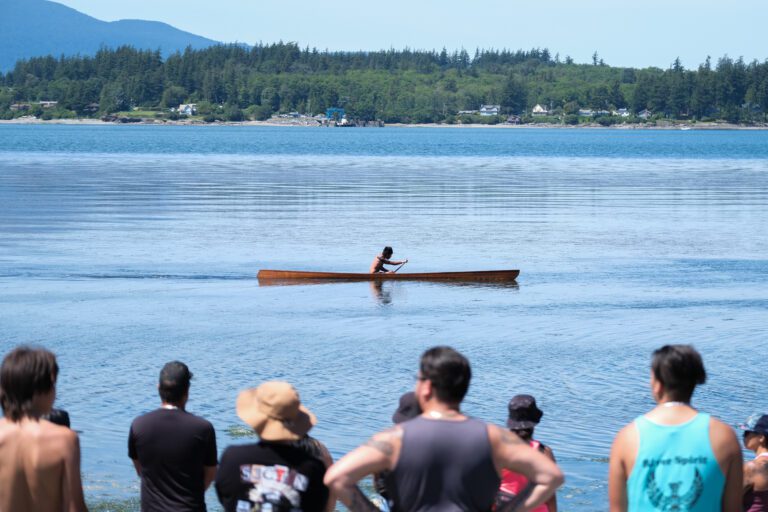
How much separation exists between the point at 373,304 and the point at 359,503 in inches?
983

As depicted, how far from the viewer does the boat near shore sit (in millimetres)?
34625

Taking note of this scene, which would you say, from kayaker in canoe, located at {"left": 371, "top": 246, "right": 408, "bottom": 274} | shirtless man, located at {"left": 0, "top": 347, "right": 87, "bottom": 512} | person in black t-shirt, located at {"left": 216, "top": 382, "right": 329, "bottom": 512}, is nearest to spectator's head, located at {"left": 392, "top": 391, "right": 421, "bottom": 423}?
person in black t-shirt, located at {"left": 216, "top": 382, "right": 329, "bottom": 512}

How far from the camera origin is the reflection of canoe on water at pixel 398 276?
3466 centimetres

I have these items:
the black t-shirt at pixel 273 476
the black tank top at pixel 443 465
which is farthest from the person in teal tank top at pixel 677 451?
the black t-shirt at pixel 273 476

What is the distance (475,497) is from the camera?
6520mm

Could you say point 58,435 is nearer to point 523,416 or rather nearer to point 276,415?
point 276,415

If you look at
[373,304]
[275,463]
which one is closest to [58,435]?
[275,463]

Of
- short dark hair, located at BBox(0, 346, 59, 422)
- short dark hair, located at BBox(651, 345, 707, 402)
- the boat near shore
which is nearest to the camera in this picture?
short dark hair, located at BBox(0, 346, 59, 422)

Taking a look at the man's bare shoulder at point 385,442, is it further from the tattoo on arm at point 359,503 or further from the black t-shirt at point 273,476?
the black t-shirt at point 273,476

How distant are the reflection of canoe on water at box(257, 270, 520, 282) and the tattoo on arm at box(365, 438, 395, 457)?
28.2m

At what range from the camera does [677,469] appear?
693cm

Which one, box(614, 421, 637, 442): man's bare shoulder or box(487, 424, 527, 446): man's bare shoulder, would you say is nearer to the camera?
box(487, 424, 527, 446): man's bare shoulder

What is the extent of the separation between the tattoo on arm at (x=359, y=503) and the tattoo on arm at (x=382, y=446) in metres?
0.31

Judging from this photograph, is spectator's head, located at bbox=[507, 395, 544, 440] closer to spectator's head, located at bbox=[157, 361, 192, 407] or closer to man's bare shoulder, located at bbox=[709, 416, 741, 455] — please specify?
man's bare shoulder, located at bbox=[709, 416, 741, 455]
